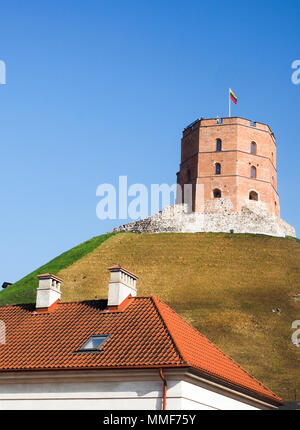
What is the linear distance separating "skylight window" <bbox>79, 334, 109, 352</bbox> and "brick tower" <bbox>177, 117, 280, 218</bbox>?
65151 millimetres

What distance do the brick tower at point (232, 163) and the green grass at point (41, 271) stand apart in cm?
1435

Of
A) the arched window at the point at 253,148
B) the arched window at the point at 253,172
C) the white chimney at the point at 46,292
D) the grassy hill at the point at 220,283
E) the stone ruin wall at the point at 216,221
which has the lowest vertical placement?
the white chimney at the point at 46,292

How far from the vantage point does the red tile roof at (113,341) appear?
73.7ft

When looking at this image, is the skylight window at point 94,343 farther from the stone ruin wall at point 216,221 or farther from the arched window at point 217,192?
the arched window at point 217,192

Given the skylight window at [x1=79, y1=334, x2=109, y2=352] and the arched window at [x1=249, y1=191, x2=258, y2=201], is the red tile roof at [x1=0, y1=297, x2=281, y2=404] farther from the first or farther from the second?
the arched window at [x1=249, y1=191, x2=258, y2=201]

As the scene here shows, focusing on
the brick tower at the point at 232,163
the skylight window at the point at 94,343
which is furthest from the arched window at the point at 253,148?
the skylight window at the point at 94,343

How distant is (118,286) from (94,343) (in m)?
2.77

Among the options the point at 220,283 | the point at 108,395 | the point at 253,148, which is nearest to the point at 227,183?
the point at 253,148

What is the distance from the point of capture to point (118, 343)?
23641 mm

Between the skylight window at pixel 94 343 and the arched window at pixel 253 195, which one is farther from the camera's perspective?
the arched window at pixel 253 195

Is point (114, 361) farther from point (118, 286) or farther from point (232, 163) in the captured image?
point (232, 163)

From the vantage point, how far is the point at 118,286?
26.0 metres
